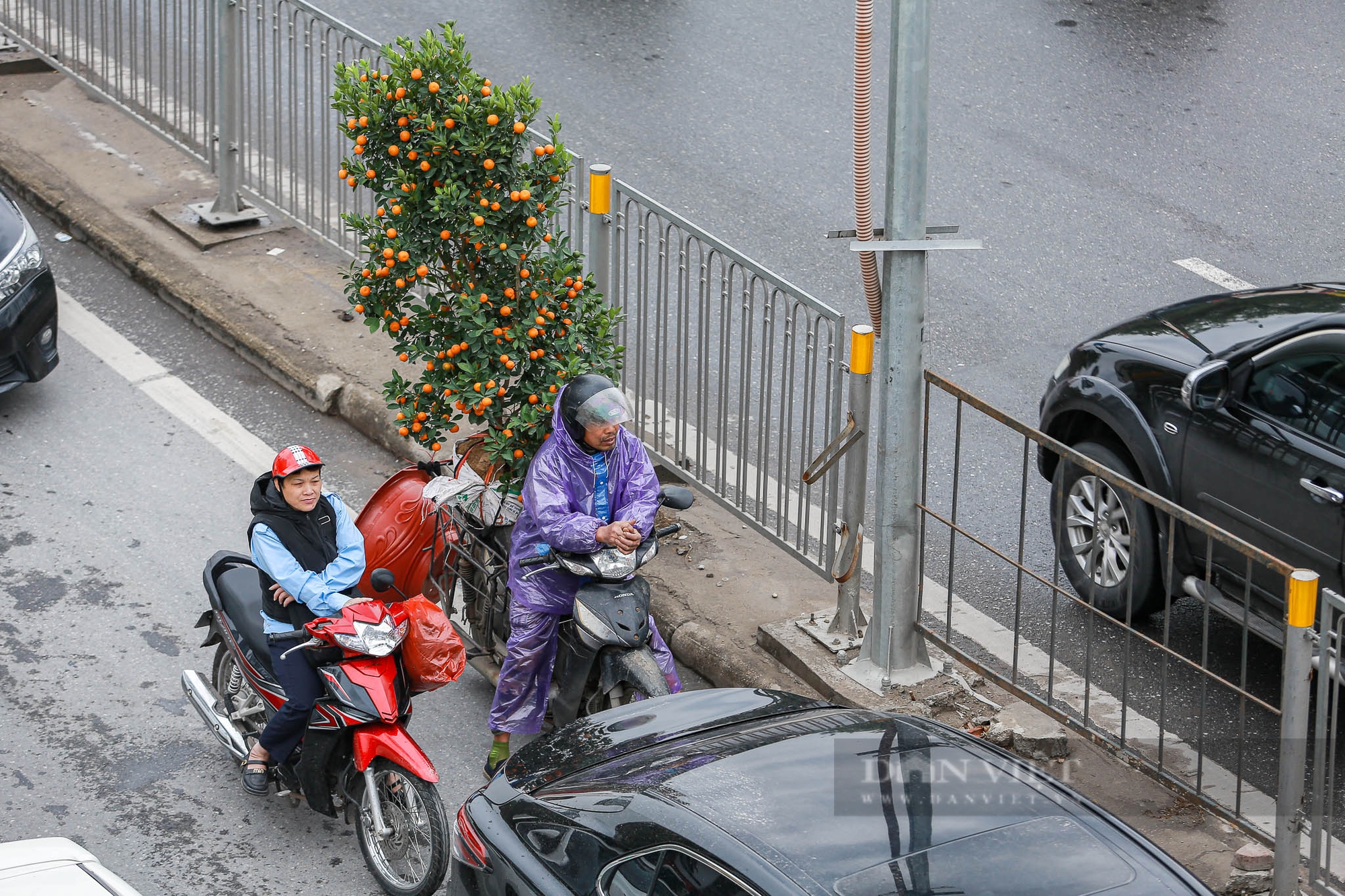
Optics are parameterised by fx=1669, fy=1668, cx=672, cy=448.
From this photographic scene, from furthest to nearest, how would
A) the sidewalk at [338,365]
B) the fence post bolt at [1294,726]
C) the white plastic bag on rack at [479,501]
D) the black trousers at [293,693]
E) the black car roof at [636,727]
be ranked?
1. the white plastic bag on rack at [479,501]
2. the sidewalk at [338,365]
3. the black trousers at [293,693]
4. the black car roof at [636,727]
5. the fence post bolt at [1294,726]

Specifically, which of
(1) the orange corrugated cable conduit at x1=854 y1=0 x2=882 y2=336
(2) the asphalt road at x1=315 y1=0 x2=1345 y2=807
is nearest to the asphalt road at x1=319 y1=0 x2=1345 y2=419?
(2) the asphalt road at x1=315 y1=0 x2=1345 y2=807

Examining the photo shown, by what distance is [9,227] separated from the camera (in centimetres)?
875

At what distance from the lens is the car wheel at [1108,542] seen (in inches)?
266

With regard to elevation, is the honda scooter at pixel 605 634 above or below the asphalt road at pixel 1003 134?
below

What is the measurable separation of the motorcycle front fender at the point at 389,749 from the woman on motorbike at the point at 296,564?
0.26 m

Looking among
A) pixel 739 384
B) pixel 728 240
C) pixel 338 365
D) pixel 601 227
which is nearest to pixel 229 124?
pixel 338 365

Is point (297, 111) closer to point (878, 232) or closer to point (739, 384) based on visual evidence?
point (739, 384)

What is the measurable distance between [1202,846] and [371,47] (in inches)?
220

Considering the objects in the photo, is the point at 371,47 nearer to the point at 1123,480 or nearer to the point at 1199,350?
the point at 1199,350

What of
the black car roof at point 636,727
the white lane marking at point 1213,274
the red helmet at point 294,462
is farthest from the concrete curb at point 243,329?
the white lane marking at point 1213,274

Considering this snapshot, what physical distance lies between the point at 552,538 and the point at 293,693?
1.04 m

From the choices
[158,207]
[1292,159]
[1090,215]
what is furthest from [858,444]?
[1292,159]

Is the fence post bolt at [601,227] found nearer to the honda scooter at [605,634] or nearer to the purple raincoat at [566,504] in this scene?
the purple raincoat at [566,504]

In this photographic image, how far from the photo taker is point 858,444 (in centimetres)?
632
